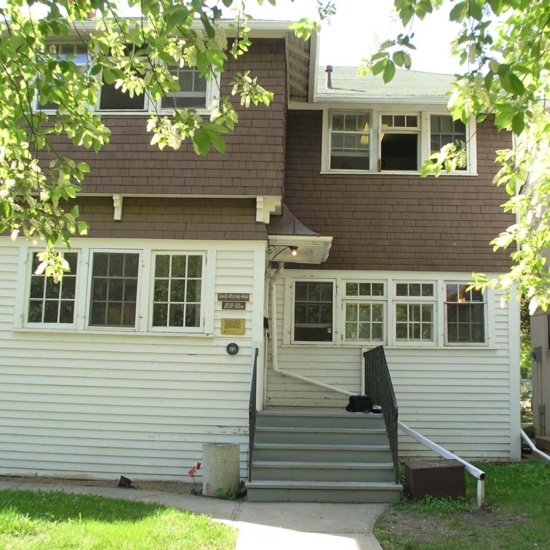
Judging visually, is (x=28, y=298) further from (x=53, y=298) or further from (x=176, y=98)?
(x=176, y=98)

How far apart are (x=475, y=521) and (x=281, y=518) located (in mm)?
2022

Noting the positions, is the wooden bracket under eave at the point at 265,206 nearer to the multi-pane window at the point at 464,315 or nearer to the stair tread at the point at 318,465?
the stair tread at the point at 318,465

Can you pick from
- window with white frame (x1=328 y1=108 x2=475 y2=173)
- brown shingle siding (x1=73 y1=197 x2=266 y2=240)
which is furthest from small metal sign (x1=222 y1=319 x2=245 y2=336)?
window with white frame (x1=328 y1=108 x2=475 y2=173)

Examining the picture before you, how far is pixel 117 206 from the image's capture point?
351 inches

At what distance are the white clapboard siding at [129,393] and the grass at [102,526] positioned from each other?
173cm

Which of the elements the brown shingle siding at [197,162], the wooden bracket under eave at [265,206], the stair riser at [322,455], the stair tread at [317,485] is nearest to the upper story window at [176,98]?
the brown shingle siding at [197,162]

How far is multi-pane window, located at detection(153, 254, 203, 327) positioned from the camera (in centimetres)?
890

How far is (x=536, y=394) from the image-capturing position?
576 inches

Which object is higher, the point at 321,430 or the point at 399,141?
the point at 399,141

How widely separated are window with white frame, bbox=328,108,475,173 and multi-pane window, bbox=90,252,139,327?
398 cm

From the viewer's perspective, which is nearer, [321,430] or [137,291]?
[321,430]

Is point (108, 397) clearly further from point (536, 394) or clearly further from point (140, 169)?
point (536, 394)

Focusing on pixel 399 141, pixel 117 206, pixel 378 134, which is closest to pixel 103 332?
pixel 117 206

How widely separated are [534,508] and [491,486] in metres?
1.10
